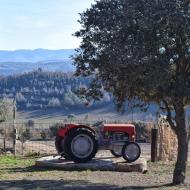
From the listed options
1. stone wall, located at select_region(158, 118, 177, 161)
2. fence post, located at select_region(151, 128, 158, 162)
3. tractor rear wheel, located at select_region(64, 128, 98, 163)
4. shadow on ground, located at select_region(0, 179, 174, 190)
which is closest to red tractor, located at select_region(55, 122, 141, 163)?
tractor rear wheel, located at select_region(64, 128, 98, 163)

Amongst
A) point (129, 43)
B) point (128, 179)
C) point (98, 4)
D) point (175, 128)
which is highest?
point (98, 4)

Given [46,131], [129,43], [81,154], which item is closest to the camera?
[129,43]

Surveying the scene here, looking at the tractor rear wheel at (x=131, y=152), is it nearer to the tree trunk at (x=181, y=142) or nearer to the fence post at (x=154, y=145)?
the fence post at (x=154, y=145)

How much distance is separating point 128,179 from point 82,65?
342cm

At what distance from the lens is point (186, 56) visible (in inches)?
475

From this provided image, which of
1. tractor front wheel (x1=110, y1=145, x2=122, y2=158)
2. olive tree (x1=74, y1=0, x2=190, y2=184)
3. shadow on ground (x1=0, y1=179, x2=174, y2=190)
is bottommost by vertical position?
shadow on ground (x1=0, y1=179, x2=174, y2=190)

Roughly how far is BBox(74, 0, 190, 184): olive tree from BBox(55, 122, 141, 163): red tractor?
5325 mm

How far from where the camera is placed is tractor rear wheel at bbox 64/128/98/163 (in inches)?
689

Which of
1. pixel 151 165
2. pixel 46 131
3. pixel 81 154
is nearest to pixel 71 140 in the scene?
pixel 81 154

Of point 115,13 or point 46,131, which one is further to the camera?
point 46,131

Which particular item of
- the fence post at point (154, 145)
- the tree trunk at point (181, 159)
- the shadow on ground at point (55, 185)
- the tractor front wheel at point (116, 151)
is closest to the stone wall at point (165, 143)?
the fence post at point (154, 145)

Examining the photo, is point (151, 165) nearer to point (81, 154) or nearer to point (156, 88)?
point (81, 154)

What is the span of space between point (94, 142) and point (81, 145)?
408 mm

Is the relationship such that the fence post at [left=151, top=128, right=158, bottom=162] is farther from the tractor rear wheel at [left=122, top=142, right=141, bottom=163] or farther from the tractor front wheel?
the tractor rear wheel at [left=122, top=142, right=141, bottom=163]
